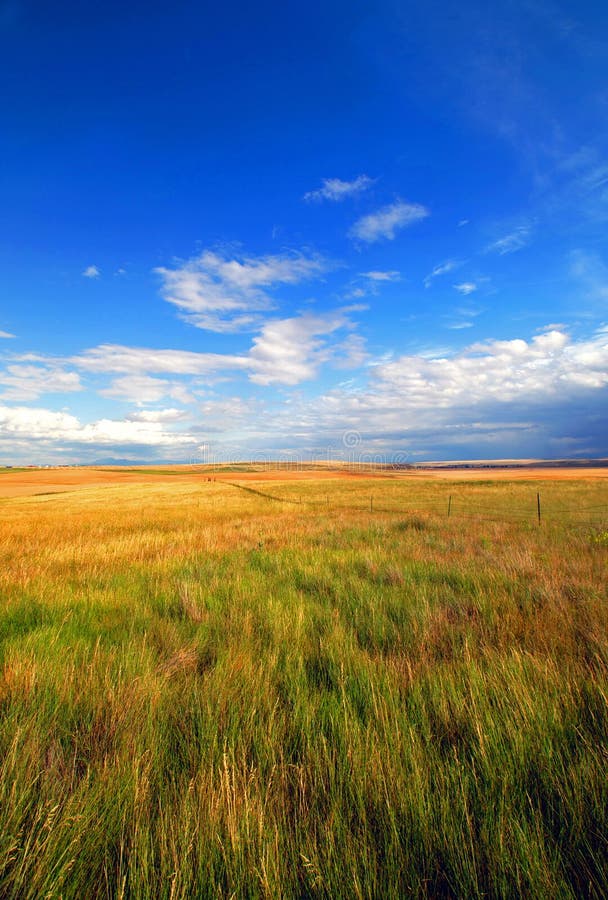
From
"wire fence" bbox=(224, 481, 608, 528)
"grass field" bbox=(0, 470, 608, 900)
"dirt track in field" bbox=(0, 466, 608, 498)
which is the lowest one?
"dirt track in field" bbox=(0, 466, 608, 498)

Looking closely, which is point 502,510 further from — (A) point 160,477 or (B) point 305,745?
(A) point 160,477

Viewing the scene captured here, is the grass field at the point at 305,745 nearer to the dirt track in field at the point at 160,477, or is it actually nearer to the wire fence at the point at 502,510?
the wire fence at the point at 502,510

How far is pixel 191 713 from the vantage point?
2852mm

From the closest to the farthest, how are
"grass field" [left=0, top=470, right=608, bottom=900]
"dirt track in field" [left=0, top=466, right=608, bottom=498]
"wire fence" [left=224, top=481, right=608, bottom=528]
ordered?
"grass field" [left=0, top=470, right=608, bottom=900], "wire fence" [left=224, top=481, right=608, bottom=528], "dirt track in field" [left=0, top=466, right=608, bottom=498]

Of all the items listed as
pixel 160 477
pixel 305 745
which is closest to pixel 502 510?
pixel 305 745

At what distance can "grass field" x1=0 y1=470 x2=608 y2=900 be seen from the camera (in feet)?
5.52

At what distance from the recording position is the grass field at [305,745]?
5.52ft

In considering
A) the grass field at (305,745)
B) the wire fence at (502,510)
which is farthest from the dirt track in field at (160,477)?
the grass field at (305,745)

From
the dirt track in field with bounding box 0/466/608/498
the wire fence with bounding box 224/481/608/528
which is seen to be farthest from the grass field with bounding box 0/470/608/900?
the dirt track in field with bounding box 0/466/608/498

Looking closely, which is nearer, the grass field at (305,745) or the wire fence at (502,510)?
the grass field at (305,745)

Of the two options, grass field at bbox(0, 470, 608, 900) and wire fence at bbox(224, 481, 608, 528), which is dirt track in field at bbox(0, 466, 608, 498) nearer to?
wire fence at bbox(224, 481, 608, 528)

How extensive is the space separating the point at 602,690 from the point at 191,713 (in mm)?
3161

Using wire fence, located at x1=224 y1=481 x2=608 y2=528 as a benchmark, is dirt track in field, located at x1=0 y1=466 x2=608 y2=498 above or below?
below

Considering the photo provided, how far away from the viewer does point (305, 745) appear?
99.1 inches
